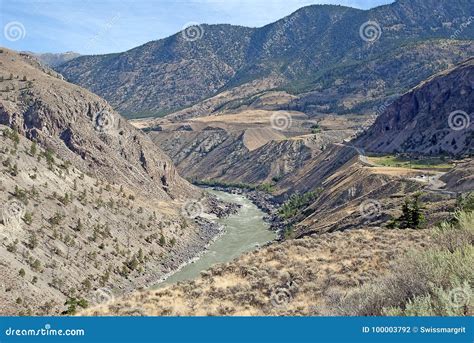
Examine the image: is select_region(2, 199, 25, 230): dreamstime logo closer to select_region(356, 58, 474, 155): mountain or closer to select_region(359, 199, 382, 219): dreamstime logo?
select_region(359, 199, 382, 219): dreamstime logo

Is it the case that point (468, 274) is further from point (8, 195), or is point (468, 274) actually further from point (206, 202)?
point (206, 202)

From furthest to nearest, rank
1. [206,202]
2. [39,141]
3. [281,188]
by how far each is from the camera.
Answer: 1. [281,188]
2. [206,202]
3. [39,141]

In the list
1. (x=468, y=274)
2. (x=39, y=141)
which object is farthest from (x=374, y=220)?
(x=39, y=141)

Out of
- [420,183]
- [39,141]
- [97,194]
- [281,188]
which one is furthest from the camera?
[281,188]

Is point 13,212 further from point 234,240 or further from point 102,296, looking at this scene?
point 234,240

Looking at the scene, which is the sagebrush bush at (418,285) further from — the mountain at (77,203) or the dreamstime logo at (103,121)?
the dreamstime logo at (103,121)

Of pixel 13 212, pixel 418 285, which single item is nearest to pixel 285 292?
pixel 418 285

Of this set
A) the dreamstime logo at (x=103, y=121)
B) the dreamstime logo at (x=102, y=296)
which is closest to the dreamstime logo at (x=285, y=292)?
the dreamstime logo at (x=102, y=296)
